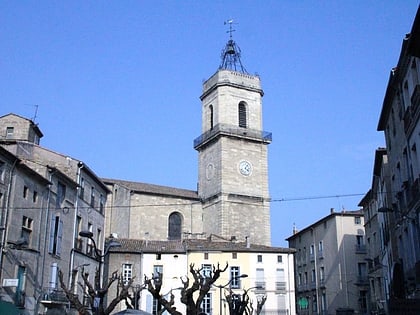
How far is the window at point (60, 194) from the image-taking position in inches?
1231

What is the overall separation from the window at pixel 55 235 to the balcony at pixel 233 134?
28715 mm

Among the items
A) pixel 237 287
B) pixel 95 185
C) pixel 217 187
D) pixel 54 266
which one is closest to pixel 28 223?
pixel 54 266

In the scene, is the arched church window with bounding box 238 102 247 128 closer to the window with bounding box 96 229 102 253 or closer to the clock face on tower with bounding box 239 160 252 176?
the clock face on tower with bounding box 239 160 252 176

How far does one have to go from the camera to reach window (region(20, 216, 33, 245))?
88.5 ft

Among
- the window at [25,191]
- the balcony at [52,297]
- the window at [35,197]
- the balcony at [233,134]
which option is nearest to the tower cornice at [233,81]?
the balcony at [233,134]

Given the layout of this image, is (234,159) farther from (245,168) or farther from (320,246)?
(320,246)

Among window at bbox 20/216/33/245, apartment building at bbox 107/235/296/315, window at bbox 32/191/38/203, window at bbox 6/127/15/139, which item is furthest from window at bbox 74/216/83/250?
apartment building at bbox 107/235/296/315

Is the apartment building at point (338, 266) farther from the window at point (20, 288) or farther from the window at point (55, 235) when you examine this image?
the window at point (20, 288)

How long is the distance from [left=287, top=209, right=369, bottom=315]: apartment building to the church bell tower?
5.92m

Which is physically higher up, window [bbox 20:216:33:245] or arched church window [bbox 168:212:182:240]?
arched church window [bbox 168:212:182:240]

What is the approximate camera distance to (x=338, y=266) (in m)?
51.2

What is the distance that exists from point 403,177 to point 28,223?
1880 centimetres

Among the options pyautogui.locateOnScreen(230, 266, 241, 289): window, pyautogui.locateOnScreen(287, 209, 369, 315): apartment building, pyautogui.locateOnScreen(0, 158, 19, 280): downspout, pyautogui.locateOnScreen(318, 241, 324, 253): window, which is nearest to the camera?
pyautogui.locateOnScreen(0, 158, 19, 280): downspout

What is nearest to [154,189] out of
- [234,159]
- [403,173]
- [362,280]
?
[234,159]
